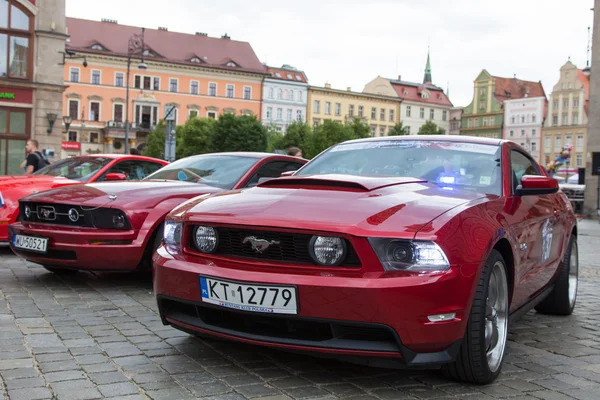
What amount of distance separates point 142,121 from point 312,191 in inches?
3185

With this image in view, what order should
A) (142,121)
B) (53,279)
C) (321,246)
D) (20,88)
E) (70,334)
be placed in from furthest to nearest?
(142,121) < (20,88) < (53,279) < (70,334) < (321,246)

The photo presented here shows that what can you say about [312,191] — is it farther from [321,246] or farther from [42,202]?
[42,202]

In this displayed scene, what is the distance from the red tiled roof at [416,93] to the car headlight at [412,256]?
106m

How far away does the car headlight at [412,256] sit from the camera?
3055 mm

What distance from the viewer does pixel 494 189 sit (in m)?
4.11

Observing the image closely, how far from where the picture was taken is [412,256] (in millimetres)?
3064

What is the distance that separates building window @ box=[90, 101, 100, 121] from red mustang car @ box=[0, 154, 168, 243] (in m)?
73.9

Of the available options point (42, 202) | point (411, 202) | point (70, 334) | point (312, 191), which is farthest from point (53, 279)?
point (411, 202)

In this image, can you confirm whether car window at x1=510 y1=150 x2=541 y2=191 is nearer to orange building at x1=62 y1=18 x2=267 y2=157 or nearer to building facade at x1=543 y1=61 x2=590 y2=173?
orange building at x1=62 y1=18 x2=267 y2=157

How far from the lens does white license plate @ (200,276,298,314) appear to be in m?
3.10

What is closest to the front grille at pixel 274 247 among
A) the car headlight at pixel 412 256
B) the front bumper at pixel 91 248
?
the car headlight at pixel 412 256

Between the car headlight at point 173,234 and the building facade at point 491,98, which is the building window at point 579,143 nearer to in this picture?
the building facade at point 491,98

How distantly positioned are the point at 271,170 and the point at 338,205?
4.04 meters

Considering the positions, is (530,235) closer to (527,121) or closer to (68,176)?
(68,176)
